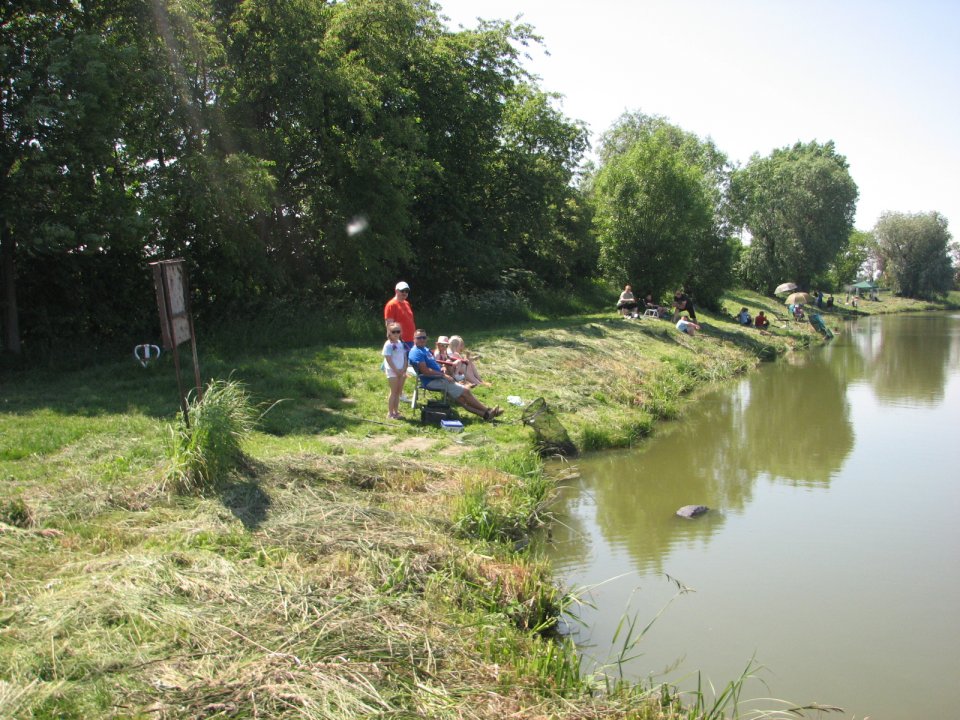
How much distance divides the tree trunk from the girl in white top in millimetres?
7068

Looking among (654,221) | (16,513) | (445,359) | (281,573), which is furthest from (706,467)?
(654,221)

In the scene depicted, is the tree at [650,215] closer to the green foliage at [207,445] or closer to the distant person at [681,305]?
the distant person at [681,305]

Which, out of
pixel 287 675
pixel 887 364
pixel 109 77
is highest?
pixel 109 77

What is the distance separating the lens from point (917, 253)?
63.0m

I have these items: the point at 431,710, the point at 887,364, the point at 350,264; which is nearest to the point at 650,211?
the point at 887,364

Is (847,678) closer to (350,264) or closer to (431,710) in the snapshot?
(431,710)

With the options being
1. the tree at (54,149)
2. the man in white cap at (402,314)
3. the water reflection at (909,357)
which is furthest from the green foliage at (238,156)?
the water reflection at (909,357)

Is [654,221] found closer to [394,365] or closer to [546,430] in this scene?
[546,430]

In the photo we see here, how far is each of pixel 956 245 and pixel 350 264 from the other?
78.7m

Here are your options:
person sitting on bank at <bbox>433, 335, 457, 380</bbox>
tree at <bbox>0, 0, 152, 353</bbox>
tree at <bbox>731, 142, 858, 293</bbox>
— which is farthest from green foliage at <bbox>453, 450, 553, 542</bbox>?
tree at <bbox>731, 142, 858, 293</bbox>

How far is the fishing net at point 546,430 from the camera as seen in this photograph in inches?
436

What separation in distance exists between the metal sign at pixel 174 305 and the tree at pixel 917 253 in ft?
220

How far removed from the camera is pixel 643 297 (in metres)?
29.3

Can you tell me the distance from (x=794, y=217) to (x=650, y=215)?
963 inches
